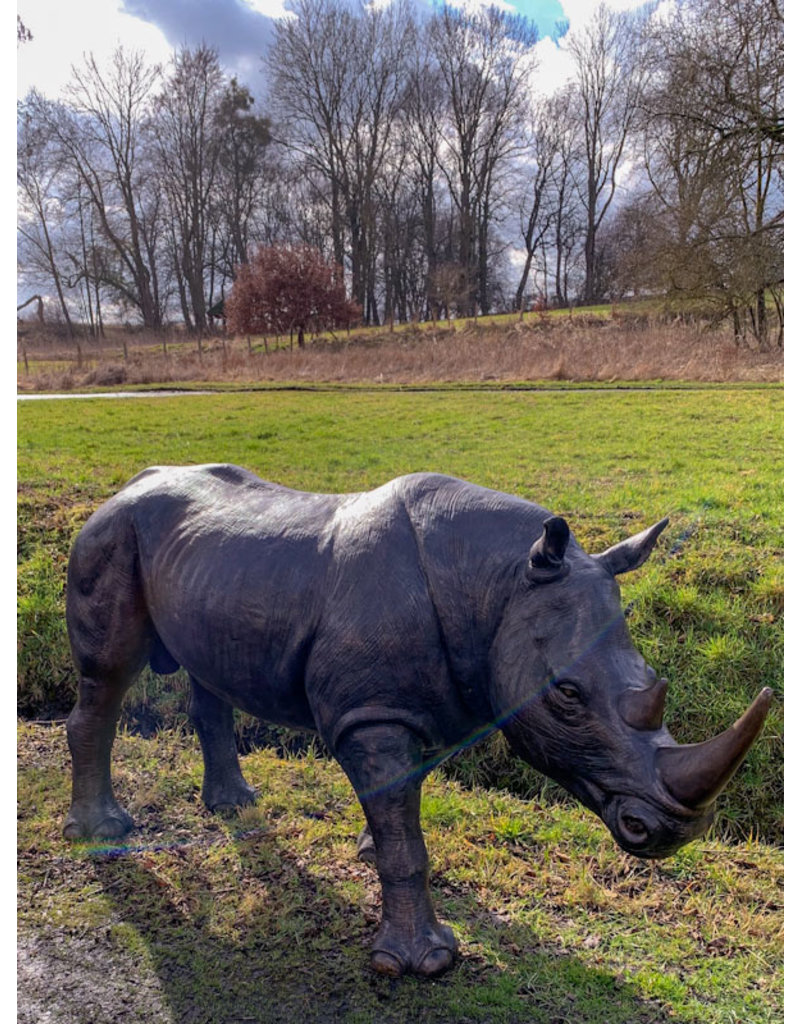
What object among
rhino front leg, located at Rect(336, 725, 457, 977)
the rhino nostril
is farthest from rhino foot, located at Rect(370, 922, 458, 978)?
the rhino nostril

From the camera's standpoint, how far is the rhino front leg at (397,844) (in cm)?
214

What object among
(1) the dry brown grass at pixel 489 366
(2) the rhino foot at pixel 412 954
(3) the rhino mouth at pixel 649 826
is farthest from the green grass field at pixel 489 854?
(1) the dry brown grass at pixel 489 366

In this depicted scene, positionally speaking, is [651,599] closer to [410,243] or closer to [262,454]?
[262,454]

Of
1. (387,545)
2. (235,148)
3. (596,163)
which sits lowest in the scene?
(387,545)

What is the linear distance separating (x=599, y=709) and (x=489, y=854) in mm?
1499

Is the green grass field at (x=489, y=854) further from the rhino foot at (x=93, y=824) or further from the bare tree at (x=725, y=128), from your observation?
the bare tree at (x=725, y=128)

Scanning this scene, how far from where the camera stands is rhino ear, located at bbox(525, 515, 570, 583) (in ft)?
6.22

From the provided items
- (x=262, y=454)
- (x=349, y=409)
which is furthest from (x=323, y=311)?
(x=262, y=454)

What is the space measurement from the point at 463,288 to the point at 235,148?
72.2ft

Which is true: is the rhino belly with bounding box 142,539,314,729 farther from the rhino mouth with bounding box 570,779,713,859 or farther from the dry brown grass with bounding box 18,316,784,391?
the dry brown grass with bounding box 18,316,784,391

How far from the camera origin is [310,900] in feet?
9.09

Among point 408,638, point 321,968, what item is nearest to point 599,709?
point 408,638

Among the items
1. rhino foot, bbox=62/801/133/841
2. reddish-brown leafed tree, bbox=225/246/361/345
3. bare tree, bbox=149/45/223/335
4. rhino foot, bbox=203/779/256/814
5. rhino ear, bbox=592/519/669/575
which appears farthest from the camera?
reddish-brown leafed tree, bbox=225/246/361/345

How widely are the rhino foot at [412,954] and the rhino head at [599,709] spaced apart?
0.68 meters
